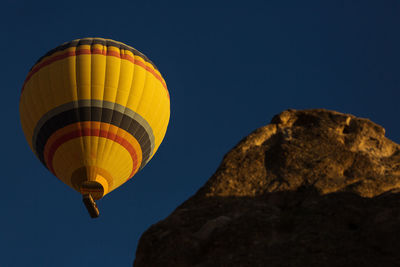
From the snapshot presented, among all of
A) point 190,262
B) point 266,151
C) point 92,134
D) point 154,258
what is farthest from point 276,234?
point 92,134

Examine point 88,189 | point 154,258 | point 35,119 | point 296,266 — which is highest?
point 35,119

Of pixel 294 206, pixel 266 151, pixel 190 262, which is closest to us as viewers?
pixel 190 262

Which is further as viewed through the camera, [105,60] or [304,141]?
[105,60]

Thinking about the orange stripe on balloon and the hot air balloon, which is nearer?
the hot air balloon

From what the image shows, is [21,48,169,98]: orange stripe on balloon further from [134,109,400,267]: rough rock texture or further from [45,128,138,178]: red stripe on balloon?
[134,109,400,267]: rough rock texture

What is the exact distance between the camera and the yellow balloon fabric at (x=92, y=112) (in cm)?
2439

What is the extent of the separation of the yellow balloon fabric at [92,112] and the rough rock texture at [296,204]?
13.1 metres

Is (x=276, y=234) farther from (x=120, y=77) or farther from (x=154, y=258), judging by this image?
(x=120, y=77)

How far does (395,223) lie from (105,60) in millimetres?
19774

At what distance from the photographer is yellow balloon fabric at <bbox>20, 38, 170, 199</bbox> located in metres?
24.4

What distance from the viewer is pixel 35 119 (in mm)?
25938

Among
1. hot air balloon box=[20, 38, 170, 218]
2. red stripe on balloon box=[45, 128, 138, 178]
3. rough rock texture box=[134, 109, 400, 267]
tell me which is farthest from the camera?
hot air balloon box=[20, 38, 170, 218]

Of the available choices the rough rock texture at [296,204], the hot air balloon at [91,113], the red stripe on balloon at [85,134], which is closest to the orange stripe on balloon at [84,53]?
the hot air balloon at [91,113]

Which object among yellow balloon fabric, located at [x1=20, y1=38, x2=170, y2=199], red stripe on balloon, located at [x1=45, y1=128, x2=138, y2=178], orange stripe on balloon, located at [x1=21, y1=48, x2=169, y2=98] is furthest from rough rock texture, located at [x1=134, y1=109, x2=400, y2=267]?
orange stripe on balloon, located at [x1=21, y1=48, x2=169, y2=98]
